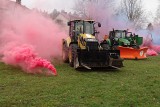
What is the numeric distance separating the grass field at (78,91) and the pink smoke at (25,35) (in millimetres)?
1362

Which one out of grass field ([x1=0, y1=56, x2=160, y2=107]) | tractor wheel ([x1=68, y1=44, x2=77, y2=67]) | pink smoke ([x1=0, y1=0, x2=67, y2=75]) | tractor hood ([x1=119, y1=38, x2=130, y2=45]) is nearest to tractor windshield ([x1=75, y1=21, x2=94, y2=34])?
tractor wheel ([x1=68, y1=44, x2=77, y2=67])

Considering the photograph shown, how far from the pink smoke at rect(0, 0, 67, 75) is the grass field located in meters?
1.36

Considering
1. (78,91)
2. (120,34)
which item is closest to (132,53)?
(120,34)

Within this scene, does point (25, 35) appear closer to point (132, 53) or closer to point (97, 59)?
point (97, 59)

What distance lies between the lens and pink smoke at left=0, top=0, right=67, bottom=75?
14.2 metres

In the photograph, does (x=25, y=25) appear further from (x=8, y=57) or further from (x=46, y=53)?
(x=8, y=57)

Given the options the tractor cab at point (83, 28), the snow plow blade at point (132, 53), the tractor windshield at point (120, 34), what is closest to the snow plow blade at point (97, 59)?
the tractor cab at point (83, 28)

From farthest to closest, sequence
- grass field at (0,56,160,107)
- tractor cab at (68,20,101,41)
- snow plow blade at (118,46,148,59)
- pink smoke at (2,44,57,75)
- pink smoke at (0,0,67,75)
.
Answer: snow plow blade at (118,46,148,59) → tractor cab at (68,20,101,41) → pink smoke at (0,0,67,75) → pink smoke at (2,44,57,75) → grass field at (0,56,160,107)

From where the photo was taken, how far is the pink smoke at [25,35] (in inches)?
557

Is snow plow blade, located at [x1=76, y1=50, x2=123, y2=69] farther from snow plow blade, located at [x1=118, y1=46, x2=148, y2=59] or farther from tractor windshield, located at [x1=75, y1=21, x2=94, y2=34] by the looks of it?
snow plow blade, located at [x1=118, y1=46, x2=148, y2=59]

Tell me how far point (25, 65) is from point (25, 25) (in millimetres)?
5828

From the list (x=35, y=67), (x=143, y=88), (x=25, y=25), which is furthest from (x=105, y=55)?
(x=25, y=25)

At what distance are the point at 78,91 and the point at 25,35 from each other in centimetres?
928

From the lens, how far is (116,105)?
8.19 meters
